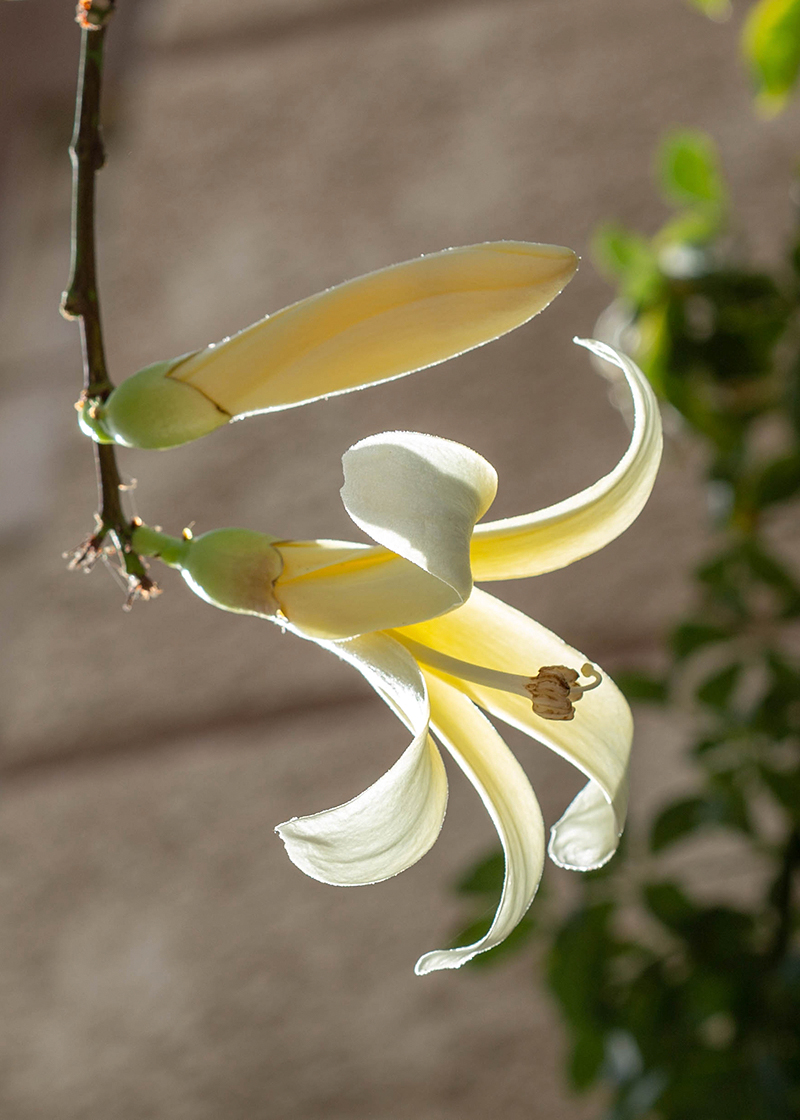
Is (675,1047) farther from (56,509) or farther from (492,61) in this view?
(492,61)

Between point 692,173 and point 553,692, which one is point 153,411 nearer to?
point 553,692

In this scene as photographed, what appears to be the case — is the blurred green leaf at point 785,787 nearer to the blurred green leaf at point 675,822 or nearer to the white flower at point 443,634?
the blurred green leaf at point 675,822

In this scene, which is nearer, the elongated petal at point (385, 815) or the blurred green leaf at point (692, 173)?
the elongated petal at point (385, 815)

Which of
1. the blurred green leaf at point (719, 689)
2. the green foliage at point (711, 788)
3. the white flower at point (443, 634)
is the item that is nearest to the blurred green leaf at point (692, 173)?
the green foliage at point (711, 788)

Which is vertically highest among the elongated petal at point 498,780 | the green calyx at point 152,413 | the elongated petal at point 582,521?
the green calyx at point 152,413

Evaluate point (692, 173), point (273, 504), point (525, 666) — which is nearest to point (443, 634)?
point (525, 666)

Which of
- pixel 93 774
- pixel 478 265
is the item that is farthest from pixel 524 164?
pixel 478 265
